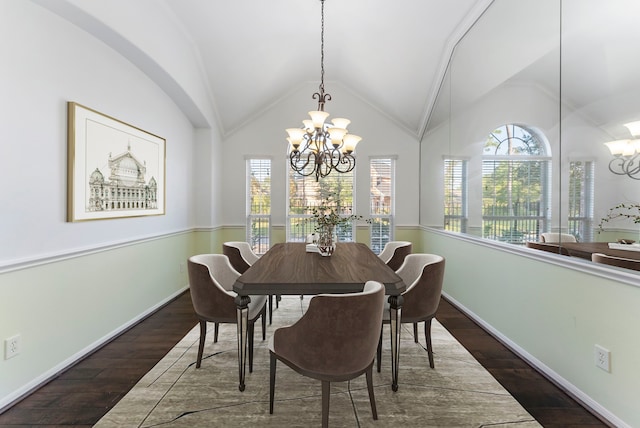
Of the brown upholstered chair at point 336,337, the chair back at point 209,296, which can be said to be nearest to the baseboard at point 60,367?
the chair back at point 209,296

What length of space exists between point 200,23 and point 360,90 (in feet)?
7.93

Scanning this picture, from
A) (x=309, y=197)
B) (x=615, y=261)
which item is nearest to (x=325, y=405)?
(x=615, y=261)

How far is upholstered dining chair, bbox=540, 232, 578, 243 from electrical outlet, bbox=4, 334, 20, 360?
3552 millimetres

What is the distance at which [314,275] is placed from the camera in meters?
1.93

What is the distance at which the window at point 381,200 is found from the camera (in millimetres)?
4859

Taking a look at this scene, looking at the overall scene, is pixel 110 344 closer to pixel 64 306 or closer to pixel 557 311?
pixel 64 306

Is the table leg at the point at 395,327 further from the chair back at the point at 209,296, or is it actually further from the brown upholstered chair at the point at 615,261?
the brown upholstered chair at the point at 615,261

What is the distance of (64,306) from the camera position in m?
2.18

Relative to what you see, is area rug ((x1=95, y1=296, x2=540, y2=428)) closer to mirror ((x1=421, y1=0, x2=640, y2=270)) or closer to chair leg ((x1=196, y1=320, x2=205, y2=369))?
chair leg ((x1=196, y1=320, x2=205, y2=369))

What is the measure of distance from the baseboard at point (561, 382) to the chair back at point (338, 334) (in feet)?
4.55

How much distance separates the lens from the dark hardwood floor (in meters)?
1.71

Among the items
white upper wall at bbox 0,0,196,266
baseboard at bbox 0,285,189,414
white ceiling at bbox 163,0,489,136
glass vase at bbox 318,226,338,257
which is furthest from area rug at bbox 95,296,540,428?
white ceiling at bbox 163,0,489,136

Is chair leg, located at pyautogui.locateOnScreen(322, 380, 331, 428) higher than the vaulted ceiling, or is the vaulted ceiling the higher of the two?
the vaulted ceiling

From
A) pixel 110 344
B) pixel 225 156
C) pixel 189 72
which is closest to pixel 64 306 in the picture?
pixel 110 344
